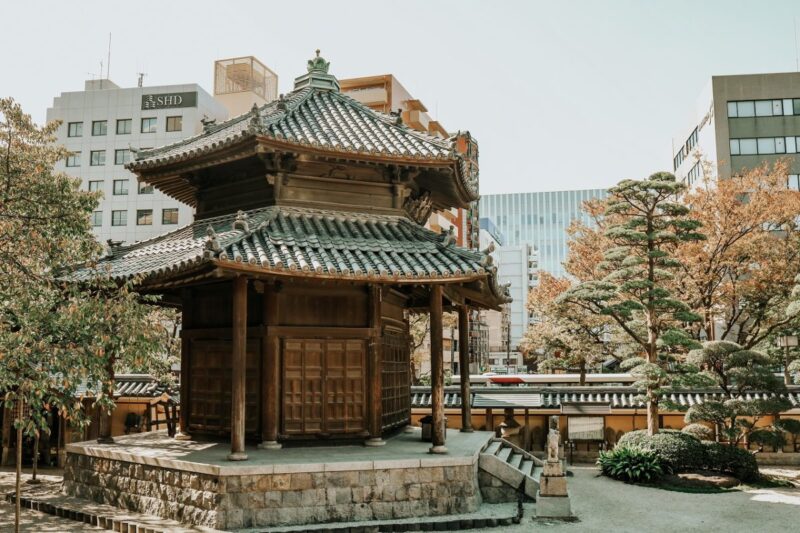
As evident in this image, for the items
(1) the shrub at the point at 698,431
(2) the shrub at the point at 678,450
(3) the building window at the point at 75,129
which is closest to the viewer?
(2) the shrub at the point at 678,450

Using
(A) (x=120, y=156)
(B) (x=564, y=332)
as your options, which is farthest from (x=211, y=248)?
(A) (x=120, y=156)

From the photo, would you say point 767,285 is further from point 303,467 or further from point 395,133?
point 303,467

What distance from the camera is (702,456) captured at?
2058 centimetres

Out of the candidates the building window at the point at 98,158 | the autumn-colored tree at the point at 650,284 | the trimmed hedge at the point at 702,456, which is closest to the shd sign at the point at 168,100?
the building window at the point at 98,158

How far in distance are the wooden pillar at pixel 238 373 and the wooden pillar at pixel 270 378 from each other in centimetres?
160

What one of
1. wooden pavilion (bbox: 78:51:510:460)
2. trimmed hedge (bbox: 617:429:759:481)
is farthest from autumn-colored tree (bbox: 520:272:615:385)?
wooden pavilion (bbox: 78:51:510:460)

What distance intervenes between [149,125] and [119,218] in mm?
8141

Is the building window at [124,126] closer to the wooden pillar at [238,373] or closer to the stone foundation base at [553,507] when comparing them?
the wooden pillar at [238,373]

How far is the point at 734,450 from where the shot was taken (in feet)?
67.9

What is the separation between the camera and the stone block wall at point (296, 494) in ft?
41.5

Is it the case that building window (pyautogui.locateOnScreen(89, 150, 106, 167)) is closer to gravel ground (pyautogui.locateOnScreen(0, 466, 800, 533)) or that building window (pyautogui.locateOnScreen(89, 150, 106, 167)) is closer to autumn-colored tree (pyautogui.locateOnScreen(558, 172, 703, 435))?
gravel ground (pyautogui.locateOnScreen(0, 466, 800, 533))

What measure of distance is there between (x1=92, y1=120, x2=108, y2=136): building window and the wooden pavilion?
4395 cm

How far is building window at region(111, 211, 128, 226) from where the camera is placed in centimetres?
5622

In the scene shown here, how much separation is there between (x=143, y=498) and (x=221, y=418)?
8.61 ft
